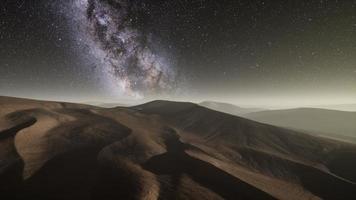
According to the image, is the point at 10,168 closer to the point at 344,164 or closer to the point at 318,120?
the point at 344,164

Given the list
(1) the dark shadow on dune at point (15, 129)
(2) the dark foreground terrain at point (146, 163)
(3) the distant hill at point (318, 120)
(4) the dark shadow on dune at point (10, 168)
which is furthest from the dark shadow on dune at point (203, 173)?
A: (3) the distant hill at point (318, 120)

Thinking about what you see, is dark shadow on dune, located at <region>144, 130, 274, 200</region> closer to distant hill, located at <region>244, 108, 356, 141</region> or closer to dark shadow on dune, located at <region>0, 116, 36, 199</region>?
dark shadow on dune, located at <region>0, 116, 36, 199</region>

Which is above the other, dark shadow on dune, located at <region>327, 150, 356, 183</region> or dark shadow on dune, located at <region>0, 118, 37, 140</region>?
dark shadow on dune, located at <region>0, 118, 37, 140</region>

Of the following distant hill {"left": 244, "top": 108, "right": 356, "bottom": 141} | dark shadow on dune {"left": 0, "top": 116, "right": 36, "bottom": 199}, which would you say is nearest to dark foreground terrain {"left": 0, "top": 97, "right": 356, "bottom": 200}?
dark shadow on dune {"left": 0, "top": 116, "right": 36, "bottom": 199}

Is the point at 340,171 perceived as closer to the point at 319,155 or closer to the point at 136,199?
the point at 319,155

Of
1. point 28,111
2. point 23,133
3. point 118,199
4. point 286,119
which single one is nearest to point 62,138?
point 23,133

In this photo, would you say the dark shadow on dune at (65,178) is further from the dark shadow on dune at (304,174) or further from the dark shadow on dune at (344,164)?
the dark shadow on dune at (344,164)
